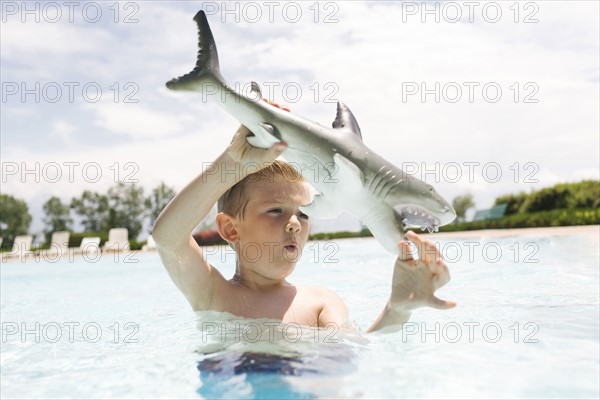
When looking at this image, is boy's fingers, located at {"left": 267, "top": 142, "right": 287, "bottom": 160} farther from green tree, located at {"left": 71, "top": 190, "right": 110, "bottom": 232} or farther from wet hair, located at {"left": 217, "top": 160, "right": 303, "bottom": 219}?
green tree, located at {"left": 71, "top": 190, "right": 110, "bottom": 232}

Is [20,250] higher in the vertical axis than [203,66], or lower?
lower

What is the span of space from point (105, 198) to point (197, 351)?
4551 centimetres

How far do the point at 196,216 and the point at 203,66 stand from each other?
69 cm

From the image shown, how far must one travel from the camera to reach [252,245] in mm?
2990

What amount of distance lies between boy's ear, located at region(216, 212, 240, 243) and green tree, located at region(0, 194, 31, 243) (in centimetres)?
5500

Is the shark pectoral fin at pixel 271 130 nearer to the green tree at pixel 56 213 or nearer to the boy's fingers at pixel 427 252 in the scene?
the boy's fingers at pixel 427 252

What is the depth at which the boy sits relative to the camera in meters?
2.57

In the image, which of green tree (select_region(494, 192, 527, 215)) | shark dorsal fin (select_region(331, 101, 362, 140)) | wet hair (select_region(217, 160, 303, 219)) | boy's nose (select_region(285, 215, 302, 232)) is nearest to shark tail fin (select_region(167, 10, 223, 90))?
Result: shark dorsal fin (select_region(331, 101, 362, 140))

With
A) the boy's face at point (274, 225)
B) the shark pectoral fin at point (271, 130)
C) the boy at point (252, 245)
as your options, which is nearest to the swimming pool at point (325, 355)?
the boy at point (252, 245)

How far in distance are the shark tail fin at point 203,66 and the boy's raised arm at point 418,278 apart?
98 cm

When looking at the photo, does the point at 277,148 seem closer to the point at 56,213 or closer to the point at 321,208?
the point at 321,208

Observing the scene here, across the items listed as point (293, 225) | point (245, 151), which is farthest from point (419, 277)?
point (245, 151)

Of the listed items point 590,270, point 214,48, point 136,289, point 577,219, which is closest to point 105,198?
point 577,219

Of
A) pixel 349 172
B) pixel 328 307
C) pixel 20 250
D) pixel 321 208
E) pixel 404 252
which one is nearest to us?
pixel 349 172
